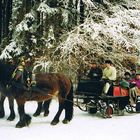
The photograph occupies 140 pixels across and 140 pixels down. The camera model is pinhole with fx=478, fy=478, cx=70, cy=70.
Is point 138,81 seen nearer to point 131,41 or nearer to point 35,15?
point 131,41

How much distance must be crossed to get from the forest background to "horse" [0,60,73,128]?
5.48m

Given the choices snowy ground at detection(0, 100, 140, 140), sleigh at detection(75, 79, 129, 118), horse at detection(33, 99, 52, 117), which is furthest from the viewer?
sleigh at detection(75, 79, 129, 118)

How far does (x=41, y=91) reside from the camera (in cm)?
1193

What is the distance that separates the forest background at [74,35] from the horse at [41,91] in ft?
18.0

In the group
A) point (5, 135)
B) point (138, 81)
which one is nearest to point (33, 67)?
point (138, 81)

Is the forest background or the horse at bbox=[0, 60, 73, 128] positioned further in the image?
the forest background

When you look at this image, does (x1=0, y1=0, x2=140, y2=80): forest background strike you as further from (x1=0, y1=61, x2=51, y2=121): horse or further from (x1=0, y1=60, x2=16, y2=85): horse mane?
(x1=0, y1=60, x2=16, y2=85): horse mane

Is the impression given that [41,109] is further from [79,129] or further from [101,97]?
[79,129]

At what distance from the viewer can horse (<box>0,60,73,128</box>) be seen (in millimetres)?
11625

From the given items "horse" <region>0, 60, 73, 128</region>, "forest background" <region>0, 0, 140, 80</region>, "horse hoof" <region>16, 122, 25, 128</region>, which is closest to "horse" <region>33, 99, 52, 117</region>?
"horse" <region>0, 60, 73, 128</region>

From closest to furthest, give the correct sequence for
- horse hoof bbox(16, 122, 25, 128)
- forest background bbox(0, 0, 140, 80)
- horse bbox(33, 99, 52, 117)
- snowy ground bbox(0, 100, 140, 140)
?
snowy ground bbox(0, 100, 140, 140) < horse hoof bbox(16, 122, 25, 128) < horse bbox(33, 99, 52, 117) < forest background bbox(0, 0, 140, 80)

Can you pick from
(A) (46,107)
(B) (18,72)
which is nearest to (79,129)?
(B) (18,72)

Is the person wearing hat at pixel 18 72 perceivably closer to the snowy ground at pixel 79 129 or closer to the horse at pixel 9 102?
the horse at pixel 9 102

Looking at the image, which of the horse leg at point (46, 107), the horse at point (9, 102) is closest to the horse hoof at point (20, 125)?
the horse at point (9, 102)
